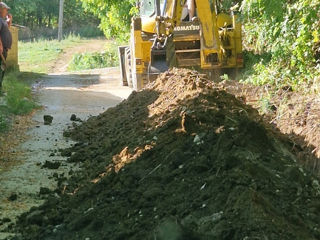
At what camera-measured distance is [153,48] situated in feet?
48.9

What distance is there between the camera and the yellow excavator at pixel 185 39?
594 inches

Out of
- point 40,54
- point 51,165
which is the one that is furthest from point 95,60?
point 51,165

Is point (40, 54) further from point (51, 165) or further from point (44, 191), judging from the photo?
point (44, 191)

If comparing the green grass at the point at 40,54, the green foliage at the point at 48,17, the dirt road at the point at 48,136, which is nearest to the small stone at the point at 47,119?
the dirt road at the point at 48,136

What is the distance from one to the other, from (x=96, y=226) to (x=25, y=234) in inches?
34.9

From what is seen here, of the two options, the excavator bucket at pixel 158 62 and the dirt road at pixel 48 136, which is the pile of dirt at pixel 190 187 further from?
the excavator bucket at pixel 158 62

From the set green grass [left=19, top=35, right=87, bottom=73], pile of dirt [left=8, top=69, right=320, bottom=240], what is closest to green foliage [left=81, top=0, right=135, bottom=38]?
green grass [left=19, top=35, right=87, bottom=73]

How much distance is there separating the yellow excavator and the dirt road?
1.74 m

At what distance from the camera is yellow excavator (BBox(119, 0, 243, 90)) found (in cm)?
1509

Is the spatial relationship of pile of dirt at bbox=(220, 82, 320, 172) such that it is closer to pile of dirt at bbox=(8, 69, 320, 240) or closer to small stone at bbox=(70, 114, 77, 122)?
pile of dirt at bbox=(8, 69, 320, 240)

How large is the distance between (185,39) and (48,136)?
5.20 metres

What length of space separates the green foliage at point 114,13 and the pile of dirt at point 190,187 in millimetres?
17921

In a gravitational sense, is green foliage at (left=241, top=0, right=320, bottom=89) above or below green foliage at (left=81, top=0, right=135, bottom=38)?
below

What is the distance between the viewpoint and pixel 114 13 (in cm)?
2817
